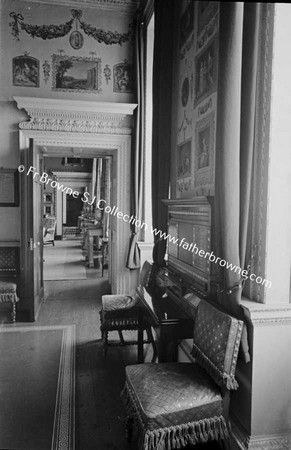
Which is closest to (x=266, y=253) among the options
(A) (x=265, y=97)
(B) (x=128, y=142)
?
(A) (x=265, y=97)

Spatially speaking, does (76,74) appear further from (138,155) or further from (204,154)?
(204,154)

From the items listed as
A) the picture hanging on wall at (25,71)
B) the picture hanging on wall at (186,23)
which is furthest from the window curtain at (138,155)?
the picture hanging on wall at (186,23)

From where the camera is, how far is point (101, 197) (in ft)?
40.4

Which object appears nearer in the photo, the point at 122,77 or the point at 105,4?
the point at 105,4

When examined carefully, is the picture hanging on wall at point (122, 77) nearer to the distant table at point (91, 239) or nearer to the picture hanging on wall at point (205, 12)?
the picture hanging on wall at point (205, 12)

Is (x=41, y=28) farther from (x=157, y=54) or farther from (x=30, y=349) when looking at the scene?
(x=30, y=349)

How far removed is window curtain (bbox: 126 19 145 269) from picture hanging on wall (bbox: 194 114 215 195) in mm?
2067

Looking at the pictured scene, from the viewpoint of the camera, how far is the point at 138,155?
5.12 m

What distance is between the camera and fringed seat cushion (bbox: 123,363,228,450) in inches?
71.9

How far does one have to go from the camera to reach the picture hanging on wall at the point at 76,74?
Answer: 16.8 feet

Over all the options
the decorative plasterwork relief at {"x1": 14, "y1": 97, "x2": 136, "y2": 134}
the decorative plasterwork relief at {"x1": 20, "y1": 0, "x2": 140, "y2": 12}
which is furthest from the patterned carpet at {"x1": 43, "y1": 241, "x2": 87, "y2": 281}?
the decorative plasterwork relief at {"x1": 20, "y1": 0, "x2": 140, "y2": 12}

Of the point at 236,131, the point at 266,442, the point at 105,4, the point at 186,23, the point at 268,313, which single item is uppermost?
the point at 105,4

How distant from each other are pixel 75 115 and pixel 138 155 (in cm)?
102

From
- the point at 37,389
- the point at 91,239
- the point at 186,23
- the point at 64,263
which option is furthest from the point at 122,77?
the point at 64,263
